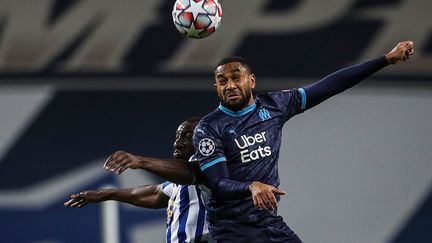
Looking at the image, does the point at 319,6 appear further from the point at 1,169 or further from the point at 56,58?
the point at 1,169

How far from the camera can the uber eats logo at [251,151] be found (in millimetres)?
5648

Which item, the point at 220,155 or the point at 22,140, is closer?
the point at 220,155

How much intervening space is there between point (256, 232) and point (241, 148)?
1.62ft

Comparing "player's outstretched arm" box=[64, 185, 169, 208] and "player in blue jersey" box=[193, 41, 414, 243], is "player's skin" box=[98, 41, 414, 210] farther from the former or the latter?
"player's outstretched arm" box=[64, 185, 169, 208]

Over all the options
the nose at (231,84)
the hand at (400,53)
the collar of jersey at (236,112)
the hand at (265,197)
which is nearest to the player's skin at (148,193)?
the collar of jersey at (236,112)

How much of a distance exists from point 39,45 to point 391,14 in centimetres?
339

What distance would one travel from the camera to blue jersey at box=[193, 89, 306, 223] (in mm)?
5625

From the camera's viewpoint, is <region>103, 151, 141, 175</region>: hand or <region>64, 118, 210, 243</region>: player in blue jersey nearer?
<region>103, 151, 141, 175</region>: hand

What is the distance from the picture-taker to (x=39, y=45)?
30.4 feet

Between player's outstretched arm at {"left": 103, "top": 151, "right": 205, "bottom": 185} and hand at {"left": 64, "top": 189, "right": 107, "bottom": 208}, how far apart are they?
0.84 metres

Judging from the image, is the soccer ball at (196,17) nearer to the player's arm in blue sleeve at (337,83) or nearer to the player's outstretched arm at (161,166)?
the player's arm in blue sleeve at (337,83)

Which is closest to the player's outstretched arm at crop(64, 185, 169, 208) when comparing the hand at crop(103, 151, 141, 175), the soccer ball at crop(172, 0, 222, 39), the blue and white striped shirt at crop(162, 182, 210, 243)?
the blue and white striped shirt at crop(162, 182, 210, 243)

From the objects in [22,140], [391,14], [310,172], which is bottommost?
[310,172]

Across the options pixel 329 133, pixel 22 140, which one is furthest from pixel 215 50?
pixel 22 140
